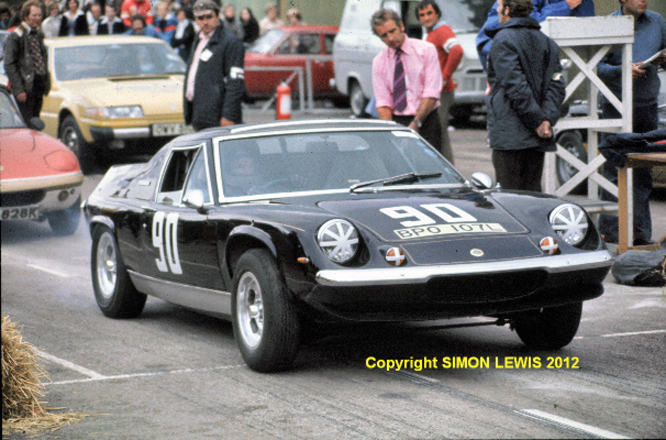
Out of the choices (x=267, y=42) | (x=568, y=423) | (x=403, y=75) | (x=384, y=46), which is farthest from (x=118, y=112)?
(x=568, y=423)

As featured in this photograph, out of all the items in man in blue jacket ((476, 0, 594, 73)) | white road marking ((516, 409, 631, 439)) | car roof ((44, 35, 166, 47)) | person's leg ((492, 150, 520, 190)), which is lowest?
white road marking ((516, 409, 631, 439))

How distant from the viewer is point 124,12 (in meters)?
20.1

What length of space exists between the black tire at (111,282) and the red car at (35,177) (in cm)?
→ 315

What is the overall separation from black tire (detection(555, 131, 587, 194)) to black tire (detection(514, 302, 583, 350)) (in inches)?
240

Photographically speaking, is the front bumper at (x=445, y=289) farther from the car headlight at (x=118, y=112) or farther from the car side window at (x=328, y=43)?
the car side window at (x=328, y=43)

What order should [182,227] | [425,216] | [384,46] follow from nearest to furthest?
[425,216] < [182,227] < [384,46]

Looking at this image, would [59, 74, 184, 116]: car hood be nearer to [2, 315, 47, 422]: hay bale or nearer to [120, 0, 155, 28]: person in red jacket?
[120, 0, 155, 28]: person in red jacket

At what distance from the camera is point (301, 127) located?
6.52 metres

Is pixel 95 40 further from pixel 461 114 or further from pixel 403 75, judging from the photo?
pixel 403 75

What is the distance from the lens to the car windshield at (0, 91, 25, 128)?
37.5ft

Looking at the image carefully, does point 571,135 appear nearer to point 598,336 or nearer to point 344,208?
point 598,336

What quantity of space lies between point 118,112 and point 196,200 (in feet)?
28.7

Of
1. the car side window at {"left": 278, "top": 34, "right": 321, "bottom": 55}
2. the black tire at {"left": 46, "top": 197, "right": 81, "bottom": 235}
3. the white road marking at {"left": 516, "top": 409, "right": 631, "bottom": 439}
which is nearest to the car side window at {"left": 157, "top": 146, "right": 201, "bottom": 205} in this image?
the white road marking at {"left": 516, "top": 409, "right": 631, "bottom": 439}

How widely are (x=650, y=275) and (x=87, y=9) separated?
13.9 meters
